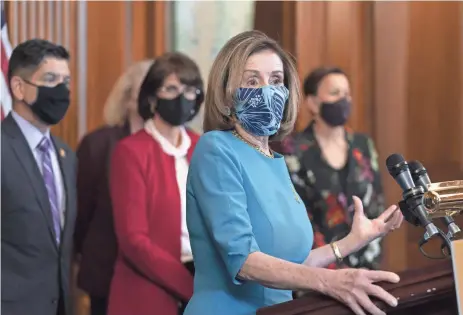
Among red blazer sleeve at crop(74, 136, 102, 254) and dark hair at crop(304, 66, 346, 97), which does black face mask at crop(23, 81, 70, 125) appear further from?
dark hair at crop(304, 66, 346, 97)

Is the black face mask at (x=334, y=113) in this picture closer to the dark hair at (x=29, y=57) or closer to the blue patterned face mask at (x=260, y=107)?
the dark hair at (x=29, y=57)

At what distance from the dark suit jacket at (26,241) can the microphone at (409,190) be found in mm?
1368

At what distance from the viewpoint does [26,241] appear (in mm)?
2373

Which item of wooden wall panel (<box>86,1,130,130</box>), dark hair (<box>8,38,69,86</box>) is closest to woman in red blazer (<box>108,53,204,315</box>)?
dark hair (<box>8,38,69,86</box>)

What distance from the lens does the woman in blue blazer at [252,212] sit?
4.44ft

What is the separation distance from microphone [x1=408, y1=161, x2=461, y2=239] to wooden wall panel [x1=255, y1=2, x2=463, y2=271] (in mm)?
2444

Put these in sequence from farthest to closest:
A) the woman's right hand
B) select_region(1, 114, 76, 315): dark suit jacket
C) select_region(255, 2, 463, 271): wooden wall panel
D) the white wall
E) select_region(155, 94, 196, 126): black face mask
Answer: the white wall
select_region(255, 2, 463, 271): wooden wall panel
select_region(155, 94, 196, 126): black face mask
select_region(1, 114, 76, 315): dark suit jacket
the woman's right hand

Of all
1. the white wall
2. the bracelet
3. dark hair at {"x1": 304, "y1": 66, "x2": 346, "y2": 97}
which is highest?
the white wall

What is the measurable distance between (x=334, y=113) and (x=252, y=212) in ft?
5.76

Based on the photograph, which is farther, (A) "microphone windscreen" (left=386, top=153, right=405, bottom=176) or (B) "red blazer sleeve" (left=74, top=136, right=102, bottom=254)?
(B) "red blazer sleeve" (left=74, top=136, right=102, bottom=254)

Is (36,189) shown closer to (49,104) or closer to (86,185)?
(49,104)

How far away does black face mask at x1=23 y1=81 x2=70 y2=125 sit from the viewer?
2.55 metres

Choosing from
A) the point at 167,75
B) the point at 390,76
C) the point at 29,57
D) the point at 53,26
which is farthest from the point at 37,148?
the point at 390,76

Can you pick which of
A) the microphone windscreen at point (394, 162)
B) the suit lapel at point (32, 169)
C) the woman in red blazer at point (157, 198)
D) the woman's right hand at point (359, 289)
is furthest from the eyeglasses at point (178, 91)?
the woman's right hand at point (359, 289)
